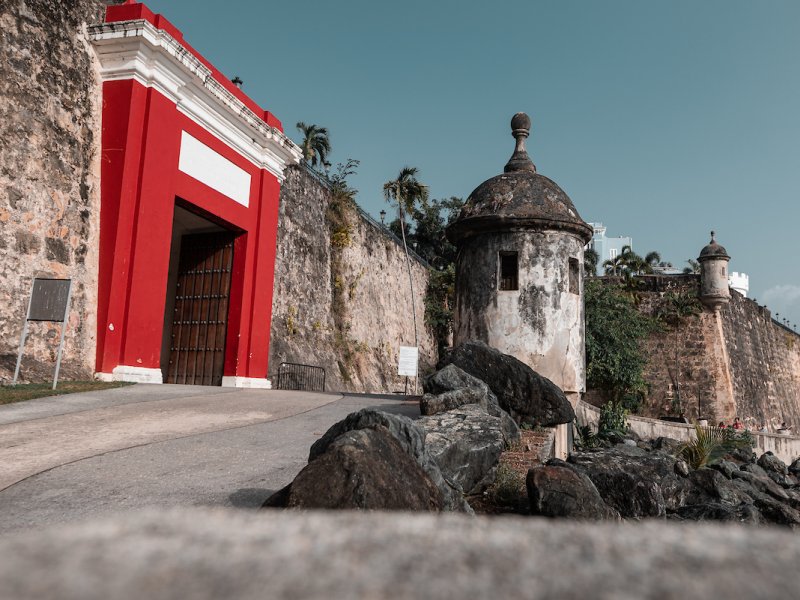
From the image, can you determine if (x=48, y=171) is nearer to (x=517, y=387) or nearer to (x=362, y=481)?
(x=517, y=387)

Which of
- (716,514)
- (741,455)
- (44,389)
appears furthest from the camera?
(741,455)

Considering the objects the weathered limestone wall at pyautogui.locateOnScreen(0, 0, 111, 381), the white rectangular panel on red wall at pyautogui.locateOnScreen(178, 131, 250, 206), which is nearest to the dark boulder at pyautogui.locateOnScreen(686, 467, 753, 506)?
the weathered limestone wall at pyautogui.locateOnScreen(0, 0, 111, 381)

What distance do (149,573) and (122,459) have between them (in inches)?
172

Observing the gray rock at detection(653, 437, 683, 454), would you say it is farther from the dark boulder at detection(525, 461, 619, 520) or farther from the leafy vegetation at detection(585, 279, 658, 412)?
the dark boulder at detection(525, 461, 619, 520)

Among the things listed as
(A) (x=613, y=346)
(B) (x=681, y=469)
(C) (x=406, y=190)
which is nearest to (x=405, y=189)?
(C) (x=406, y=190)

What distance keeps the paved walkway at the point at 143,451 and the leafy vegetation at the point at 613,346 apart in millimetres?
14427

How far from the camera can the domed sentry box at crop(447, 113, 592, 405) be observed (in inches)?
335

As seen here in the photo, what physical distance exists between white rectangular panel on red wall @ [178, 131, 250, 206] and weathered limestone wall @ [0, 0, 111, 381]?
1524 millimetres

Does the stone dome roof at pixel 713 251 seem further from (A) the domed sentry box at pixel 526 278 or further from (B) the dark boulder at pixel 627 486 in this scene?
(B) the dark boulder at pixel 627 486

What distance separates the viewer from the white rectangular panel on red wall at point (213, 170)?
11773 mm

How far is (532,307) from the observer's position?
8.53m

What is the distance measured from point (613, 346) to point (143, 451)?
1866 centimetres

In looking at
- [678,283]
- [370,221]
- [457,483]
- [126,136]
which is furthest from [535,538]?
[678,283]

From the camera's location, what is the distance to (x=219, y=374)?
1333cm
